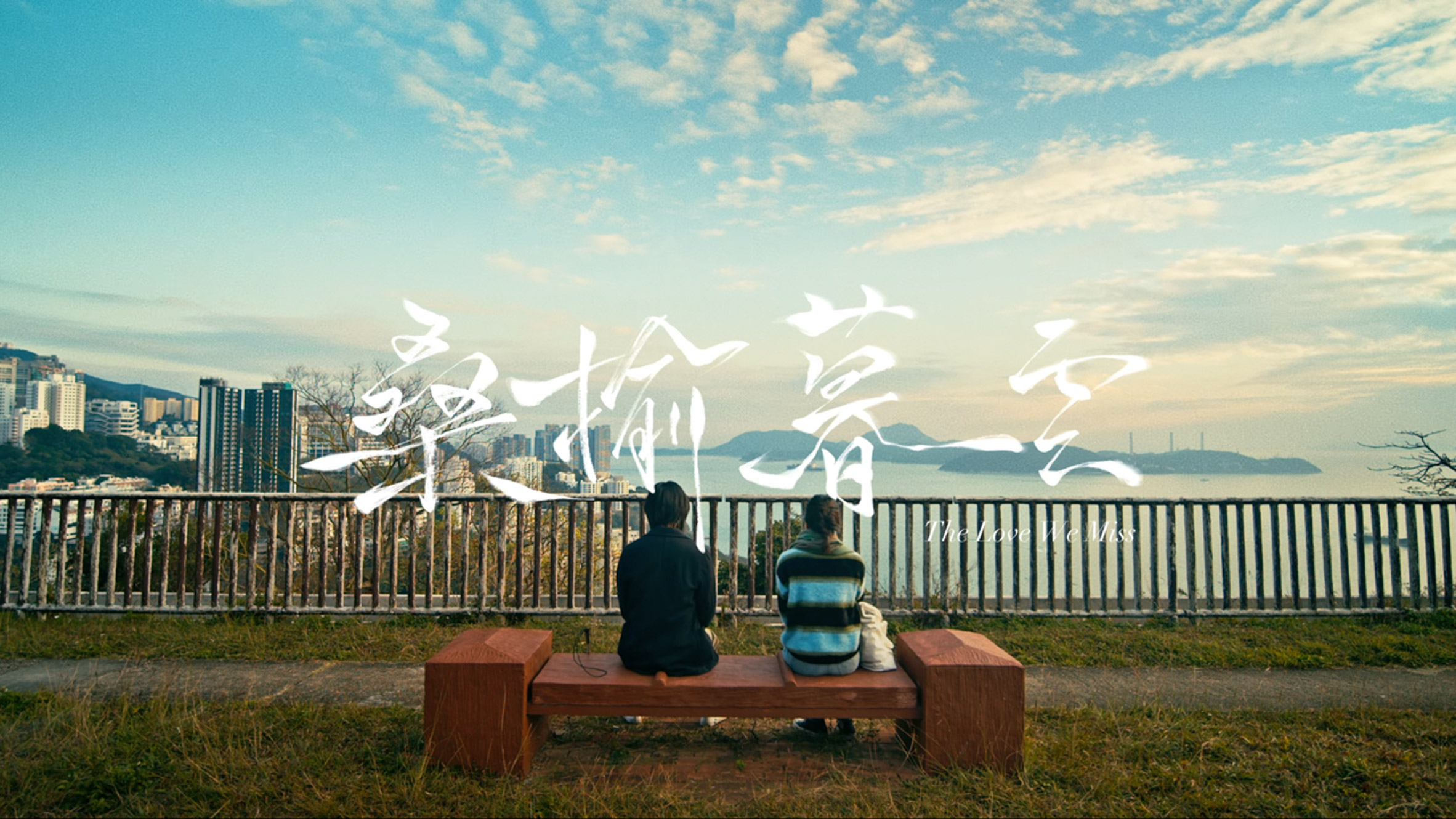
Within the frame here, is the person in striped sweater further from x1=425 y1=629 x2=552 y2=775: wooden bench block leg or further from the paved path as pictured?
the paved path

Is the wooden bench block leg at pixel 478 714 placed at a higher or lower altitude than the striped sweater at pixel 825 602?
lower

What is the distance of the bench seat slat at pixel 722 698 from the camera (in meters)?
4.20

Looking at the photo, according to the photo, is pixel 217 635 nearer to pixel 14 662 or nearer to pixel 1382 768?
pixel 14 662

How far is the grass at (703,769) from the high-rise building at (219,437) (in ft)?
23.8

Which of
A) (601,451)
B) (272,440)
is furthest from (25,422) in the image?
(601,451)

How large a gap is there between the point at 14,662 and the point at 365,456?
12.6 ft

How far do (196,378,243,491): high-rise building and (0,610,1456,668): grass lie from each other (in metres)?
3.62

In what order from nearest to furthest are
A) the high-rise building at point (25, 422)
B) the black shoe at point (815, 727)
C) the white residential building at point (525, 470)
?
the black shoe at point (815, 727) → the white residential building at point (525, 470) → the high-rise building at point (25, 422)

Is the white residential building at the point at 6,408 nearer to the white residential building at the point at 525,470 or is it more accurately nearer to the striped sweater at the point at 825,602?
the white residential building at the point at 525,470

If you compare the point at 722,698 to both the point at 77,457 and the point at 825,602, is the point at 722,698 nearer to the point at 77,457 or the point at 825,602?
the point at 825,602

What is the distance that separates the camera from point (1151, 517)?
8.00 meters

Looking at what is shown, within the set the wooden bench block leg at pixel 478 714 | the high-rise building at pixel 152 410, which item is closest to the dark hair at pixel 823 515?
the wooden bench block leg at pixel 478 714

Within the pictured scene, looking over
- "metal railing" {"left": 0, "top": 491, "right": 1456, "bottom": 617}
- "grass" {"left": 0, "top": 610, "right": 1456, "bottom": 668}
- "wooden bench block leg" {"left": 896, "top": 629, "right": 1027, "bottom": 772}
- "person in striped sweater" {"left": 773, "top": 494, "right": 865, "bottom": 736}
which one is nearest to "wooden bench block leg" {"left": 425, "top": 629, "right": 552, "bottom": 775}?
"person in striped sweater" {"left": 773, "top": 494, "right": 865, "bottom": 736}

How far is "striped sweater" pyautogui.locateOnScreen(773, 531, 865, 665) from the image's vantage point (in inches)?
Answer: 172
